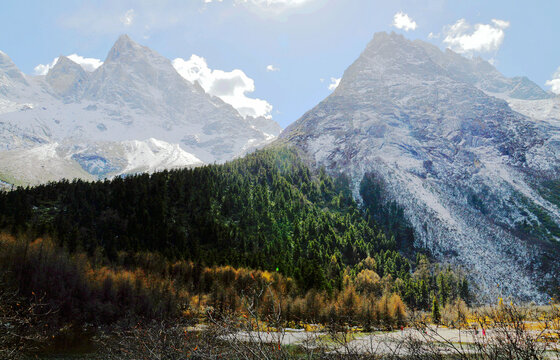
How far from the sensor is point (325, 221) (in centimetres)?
15988

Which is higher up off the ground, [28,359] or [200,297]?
[28,359]

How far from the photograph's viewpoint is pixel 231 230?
406ft

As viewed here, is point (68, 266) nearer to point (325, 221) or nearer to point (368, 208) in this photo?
point (325, 221)

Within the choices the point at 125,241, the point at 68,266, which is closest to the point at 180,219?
the point at 125,241

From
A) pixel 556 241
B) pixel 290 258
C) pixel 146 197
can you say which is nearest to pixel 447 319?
pixel 290 258

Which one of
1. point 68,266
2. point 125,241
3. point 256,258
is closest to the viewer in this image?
point 68,266

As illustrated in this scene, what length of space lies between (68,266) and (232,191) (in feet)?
297

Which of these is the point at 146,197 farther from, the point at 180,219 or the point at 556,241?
the point at 556,241

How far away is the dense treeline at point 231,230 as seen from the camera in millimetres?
91125

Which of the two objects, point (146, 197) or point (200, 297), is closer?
point (200, 297)

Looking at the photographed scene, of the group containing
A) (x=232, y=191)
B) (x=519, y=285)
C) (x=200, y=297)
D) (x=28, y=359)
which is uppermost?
(x=232, y=191)

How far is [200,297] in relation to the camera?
7950 cm

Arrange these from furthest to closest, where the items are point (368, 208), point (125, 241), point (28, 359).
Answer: point (368, 208)
point (125, 241)
point (28, 359)

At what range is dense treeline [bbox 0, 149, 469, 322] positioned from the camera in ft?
299
